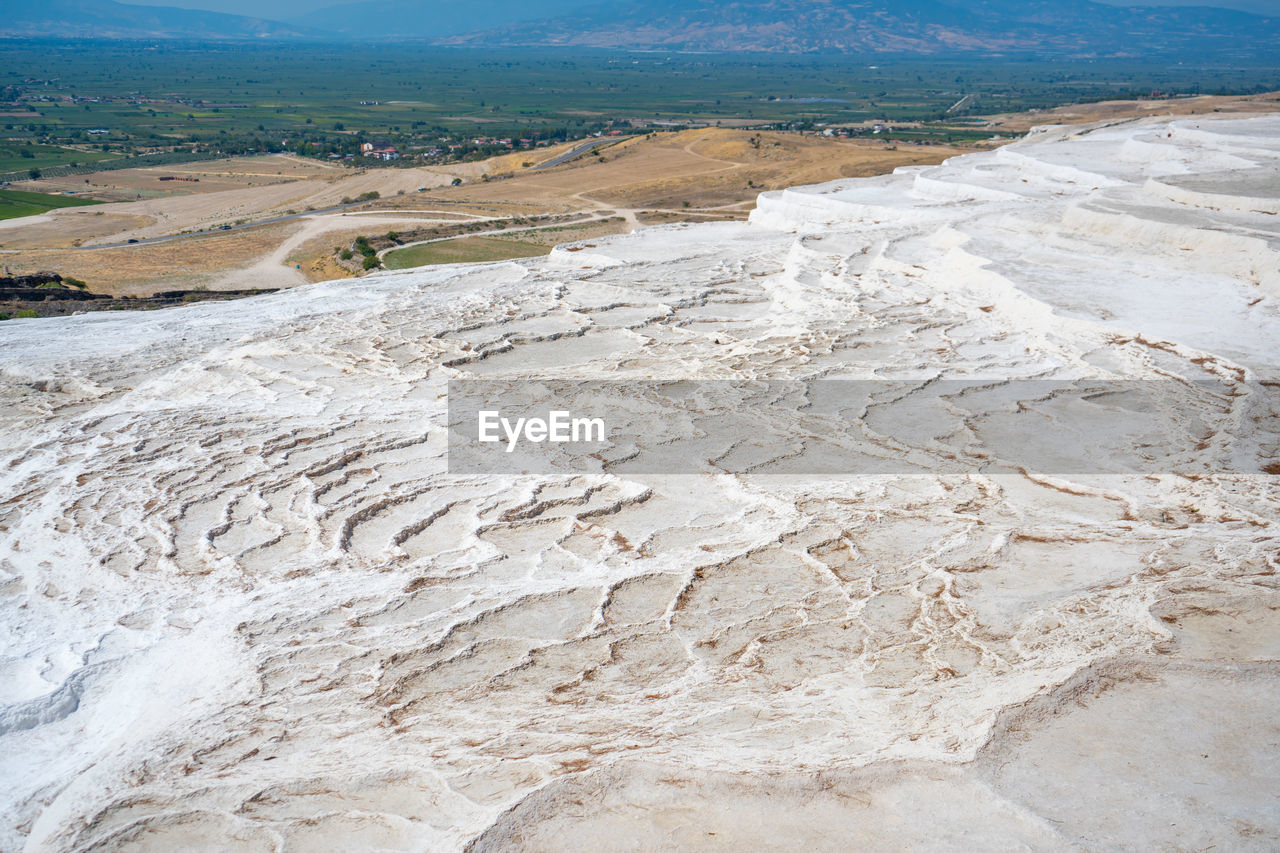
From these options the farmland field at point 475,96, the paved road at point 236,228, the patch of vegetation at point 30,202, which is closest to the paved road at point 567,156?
the farmland field at point 475,96

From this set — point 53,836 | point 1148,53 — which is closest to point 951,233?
point 53,836

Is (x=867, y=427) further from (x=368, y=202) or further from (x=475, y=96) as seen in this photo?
(x=475, y=96)

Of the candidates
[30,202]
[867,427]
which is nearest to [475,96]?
[30,202]

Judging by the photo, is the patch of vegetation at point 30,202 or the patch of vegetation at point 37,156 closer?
the patch of vegetation at point 30,202

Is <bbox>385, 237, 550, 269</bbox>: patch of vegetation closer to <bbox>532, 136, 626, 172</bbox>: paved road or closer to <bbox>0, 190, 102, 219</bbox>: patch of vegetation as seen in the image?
<bbox>532, 136, 626, 172</bbox>: paved road

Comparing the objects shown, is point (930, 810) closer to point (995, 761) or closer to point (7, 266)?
point (995, 761)

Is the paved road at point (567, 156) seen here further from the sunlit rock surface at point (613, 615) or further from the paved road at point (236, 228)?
the sunlit rock surface at point (613, 615)
